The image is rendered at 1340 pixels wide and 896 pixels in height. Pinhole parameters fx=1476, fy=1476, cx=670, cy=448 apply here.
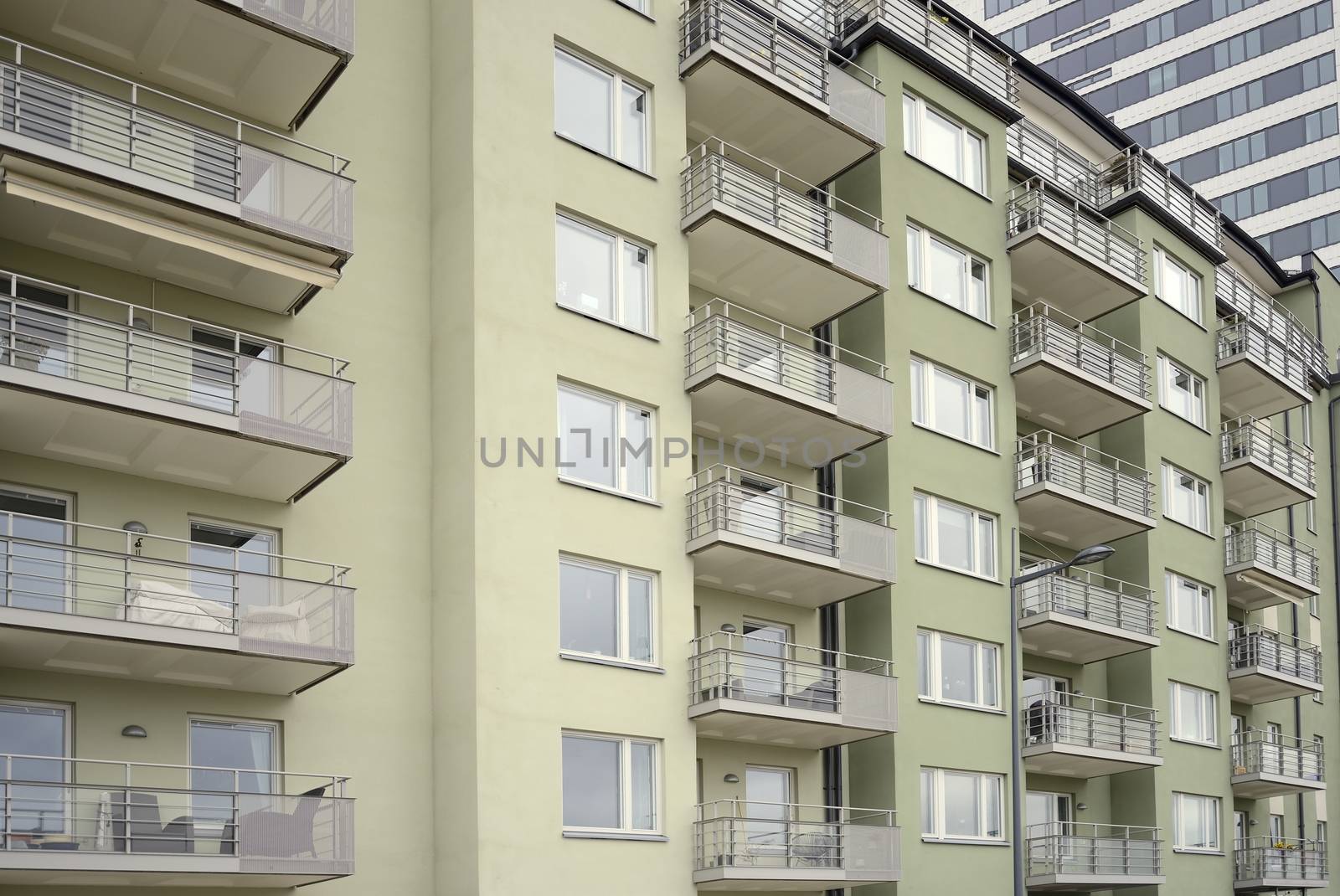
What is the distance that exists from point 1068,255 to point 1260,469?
1065 cm

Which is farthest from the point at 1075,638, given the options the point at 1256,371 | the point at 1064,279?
the point at 1256,371

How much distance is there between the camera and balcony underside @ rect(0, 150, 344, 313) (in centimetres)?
1750

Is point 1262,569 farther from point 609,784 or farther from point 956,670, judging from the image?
point 609,784

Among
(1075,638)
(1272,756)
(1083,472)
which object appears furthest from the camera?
(1272,756)

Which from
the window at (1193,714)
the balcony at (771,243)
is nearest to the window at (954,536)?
the balcony at (771,243)

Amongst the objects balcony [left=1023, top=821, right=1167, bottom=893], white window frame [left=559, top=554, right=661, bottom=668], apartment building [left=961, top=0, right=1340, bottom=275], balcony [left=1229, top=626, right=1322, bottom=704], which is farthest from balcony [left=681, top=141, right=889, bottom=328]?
apartment building [left=961, top=0, right=1340, bottom=275]

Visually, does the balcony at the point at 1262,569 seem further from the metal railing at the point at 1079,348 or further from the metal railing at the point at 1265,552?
the metal railing at the point at 1079,348

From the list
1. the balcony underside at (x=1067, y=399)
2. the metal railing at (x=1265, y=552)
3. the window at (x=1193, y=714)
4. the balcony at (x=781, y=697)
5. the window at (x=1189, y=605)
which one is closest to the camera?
the balcony at (x=781, y=697)

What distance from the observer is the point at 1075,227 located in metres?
32.5

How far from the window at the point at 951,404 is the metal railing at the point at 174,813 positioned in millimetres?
14504

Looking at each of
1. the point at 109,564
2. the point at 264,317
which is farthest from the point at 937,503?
the point at 109,564

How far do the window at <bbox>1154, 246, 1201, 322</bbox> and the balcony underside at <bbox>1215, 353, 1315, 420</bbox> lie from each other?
1.63 metres

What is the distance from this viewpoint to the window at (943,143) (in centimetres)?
3000

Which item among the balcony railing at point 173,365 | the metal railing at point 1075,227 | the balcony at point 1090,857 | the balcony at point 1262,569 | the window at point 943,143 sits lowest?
the balcony at point 1090,857
